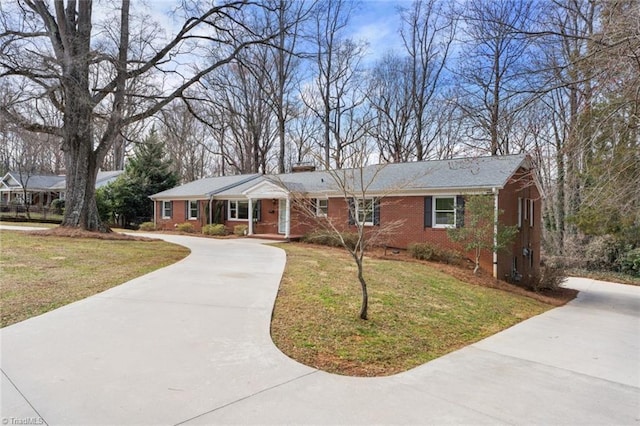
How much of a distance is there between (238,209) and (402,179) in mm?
10127

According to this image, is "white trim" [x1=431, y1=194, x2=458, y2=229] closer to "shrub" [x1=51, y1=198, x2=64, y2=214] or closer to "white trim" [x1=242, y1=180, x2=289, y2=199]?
"white trim" [x1=242, y1=180, x2=289, y2=199]

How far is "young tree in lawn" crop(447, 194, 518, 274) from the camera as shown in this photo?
13.1 meters

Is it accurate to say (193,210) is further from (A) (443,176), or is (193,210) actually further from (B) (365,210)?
(B) (365,210)

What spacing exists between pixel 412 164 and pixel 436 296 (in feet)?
38.3

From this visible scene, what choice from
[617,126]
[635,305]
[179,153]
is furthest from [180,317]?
[179,153]

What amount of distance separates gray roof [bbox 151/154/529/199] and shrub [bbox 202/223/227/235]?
1939mm

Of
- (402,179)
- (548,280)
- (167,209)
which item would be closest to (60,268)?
(402,179)

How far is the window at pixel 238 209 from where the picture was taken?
22531 mm

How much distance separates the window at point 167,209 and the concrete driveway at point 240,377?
20298 mm

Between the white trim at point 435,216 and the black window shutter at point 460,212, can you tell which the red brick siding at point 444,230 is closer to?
the white trim at point 435,216

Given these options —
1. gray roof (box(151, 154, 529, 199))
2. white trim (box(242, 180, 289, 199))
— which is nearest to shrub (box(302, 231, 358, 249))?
gray roof (box(151, 154, 529, 199))

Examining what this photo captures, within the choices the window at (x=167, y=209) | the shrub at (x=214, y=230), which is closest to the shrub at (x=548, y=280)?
the shrub at (x=214, y=230)

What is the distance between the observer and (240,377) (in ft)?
12.8

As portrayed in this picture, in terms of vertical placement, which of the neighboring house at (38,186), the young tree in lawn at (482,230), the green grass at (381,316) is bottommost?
the green grass at (381,316)
